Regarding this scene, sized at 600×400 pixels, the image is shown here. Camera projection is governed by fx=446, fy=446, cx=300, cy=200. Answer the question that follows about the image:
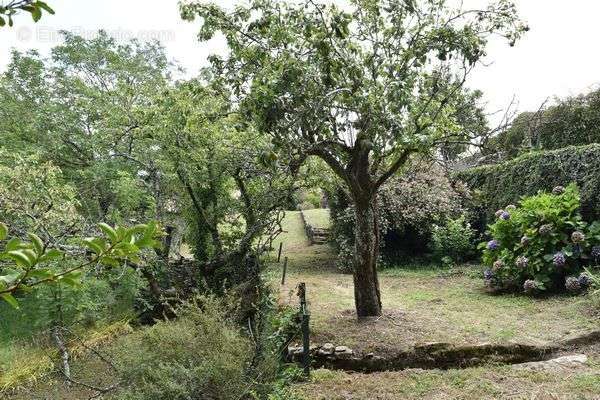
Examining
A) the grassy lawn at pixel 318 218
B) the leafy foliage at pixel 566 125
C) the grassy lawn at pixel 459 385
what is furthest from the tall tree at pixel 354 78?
the grassy lawn at pixel 318 218

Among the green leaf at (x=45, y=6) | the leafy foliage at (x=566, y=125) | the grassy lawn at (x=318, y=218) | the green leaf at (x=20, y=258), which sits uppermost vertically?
the leafy foliage at (x=566, y=125)

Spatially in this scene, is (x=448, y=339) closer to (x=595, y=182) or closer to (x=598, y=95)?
(x=595, y=182)

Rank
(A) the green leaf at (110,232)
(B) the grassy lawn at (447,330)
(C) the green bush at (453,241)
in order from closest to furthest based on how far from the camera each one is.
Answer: (A) the green leaf at (110,232)
(B) the grassy lawn at (447,330)
(C) the green bush at (453,241)

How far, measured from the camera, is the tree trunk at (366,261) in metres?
6.13

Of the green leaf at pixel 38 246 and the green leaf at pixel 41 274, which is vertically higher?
the green leaf at pixel 38 246

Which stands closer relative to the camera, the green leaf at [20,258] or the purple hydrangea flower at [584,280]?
the green leaf at [20,258]

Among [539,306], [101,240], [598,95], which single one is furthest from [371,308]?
[598,95]

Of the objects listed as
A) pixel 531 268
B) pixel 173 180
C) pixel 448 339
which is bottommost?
pixel 448 339

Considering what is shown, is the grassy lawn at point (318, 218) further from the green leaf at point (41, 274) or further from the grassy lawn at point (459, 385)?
the green leaf at point (41, 274)

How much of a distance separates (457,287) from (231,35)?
5887mm

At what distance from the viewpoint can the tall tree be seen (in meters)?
4.21

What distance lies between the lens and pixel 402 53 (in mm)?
5551

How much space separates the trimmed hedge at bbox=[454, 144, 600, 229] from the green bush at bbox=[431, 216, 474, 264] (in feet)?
2.21

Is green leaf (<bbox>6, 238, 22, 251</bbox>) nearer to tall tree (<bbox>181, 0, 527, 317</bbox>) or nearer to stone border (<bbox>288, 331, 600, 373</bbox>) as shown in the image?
tall tree (<bbox>181, 0, 527, 317</bbox>)
